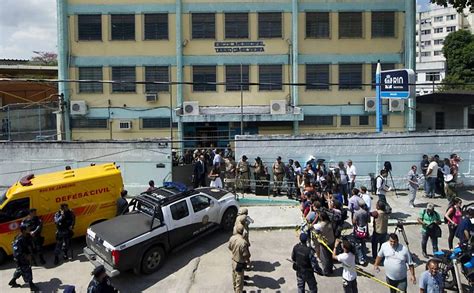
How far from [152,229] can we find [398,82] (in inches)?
592

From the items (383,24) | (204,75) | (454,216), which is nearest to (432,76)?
(383,24)

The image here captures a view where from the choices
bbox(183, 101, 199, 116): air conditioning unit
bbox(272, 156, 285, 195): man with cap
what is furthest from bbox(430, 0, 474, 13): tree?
bbox(183, 101, 199, 116): air conditioning unit

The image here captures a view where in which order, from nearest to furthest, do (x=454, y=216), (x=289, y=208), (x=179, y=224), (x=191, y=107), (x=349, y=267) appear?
(x=349, y=267) → (x=454, y=216) → (x=179, y=224) → (x=289, y=208) → (x=191, y=107)

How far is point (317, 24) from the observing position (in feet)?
87.0

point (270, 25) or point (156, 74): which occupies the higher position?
point (270, 25)

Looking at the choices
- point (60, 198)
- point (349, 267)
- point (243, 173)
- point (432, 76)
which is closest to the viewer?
point (349, 267)

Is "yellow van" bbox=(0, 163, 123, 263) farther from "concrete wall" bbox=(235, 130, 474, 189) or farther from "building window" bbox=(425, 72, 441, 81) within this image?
"building window" bbox=(425, 72, 441, 81)

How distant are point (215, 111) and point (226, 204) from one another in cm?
1414

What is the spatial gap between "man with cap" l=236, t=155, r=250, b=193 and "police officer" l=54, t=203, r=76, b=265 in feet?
24.7

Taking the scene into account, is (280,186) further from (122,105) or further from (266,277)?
(122,105)

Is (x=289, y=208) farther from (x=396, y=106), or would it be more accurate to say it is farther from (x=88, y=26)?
(x=88, y=26)

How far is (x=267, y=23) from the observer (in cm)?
2652

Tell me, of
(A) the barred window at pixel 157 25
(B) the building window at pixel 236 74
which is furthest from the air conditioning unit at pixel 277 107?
(A) the barred window at pixel 157 25

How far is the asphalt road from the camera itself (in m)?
9.80
